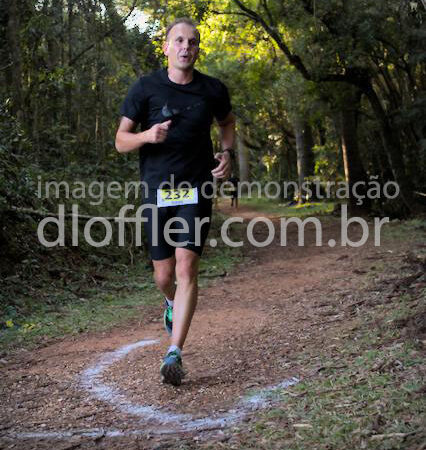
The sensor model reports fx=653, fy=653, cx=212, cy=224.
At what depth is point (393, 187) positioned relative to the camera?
68.1 ft

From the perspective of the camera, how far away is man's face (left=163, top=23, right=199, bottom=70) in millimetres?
4777

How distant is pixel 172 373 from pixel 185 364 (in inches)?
33.0

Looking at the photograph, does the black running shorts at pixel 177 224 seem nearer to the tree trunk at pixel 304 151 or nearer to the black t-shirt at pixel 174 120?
the black t-shirt at pixel 174 120

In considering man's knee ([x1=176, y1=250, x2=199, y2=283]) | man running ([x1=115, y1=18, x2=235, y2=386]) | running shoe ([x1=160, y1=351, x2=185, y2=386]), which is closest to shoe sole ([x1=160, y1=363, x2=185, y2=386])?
running shoe ([x1=160, y1=351, x2=185, y2=386])

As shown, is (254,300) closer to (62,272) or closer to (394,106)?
(62,272)

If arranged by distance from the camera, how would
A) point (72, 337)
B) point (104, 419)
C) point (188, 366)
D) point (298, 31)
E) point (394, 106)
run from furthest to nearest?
point (394, 106) < point (298, 31) < point (72, 337) < point (188, 366) < point (104, 419)

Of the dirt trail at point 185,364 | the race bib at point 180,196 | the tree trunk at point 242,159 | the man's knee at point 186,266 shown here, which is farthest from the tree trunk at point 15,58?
the tree trunk at point 242,159

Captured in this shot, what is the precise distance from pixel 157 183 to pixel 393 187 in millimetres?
17103

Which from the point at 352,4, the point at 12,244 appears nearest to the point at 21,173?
the point at 12,244

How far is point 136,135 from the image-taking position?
4742 mm

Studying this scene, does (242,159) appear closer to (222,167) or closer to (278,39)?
(278,39)

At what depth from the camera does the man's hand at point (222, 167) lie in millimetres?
4809

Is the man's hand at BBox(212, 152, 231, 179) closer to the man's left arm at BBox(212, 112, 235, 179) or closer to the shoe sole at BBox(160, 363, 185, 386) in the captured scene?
the man's left arm at BBox(212, 112, 235, 179)

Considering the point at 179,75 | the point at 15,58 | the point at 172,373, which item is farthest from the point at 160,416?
the point at 15,58
